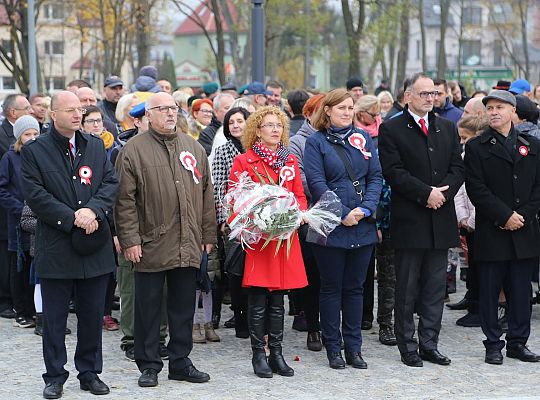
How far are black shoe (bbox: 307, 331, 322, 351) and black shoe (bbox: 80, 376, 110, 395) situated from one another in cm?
220

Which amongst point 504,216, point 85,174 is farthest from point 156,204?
point 504,216

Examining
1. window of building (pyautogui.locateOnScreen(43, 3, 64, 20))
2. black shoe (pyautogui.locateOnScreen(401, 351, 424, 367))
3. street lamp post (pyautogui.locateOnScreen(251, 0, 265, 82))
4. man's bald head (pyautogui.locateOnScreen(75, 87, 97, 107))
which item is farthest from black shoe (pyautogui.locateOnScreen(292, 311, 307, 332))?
window of building (pyautogui.locateOnScreen(43, 3, 64, 20))

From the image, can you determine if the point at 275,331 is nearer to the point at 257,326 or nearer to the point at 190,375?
the point at 257,326

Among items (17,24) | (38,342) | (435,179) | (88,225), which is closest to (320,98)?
(435,179)

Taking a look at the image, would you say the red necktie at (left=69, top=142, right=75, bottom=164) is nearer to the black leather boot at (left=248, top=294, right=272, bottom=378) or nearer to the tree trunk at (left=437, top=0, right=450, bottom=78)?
the black leather boot at (left=248, top=294, right=272, bottom=378)

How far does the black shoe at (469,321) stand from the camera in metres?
9.95

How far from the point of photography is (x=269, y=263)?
7973 millimetres

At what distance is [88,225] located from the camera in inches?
281

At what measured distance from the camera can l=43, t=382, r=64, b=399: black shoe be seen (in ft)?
23.9

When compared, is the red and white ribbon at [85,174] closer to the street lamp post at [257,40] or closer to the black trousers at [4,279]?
the black trousers at [4,279]

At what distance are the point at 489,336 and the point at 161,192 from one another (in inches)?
123

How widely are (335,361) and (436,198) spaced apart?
1610 millimetres

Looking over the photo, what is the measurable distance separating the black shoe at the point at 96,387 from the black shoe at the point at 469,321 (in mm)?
4069

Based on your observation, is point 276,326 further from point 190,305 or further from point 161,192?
point 161,192
